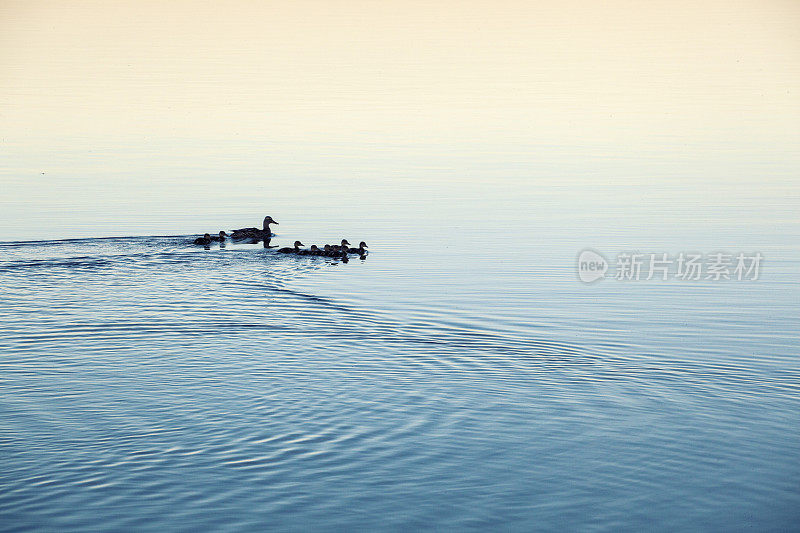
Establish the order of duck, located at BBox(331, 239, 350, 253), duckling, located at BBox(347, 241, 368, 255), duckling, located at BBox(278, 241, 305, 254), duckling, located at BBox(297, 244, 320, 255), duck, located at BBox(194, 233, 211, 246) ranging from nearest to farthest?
duck, located at BBox(331, 239, 350, 253) → duckling, located at BBox(297, 244, 320, 255) → duckling, located at BBox(278, 241, 305, 254) → duckling, located at BBox(347, 241, 368, 255) → duck, located at BBox(194, 233, 211, 246)

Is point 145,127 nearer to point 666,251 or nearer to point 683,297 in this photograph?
point 666,251

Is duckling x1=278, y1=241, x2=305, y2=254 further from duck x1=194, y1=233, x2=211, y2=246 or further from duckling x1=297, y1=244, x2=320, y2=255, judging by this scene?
duck x1=194, y1=233, x2=211, y2=246

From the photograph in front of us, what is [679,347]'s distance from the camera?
1878 cm

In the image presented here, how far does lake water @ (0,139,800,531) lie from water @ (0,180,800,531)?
5 centimetres

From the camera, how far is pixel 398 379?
16.5m

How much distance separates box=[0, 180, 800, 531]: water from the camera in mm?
11734

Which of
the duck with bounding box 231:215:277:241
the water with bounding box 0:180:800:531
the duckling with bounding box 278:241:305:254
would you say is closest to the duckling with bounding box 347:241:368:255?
the duckling with bounding box 278:241:305:254

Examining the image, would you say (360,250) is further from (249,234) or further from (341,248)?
(249,234)

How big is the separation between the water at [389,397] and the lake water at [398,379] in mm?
52

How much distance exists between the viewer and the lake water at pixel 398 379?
38.8 ft

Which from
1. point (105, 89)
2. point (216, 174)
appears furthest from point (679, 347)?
point (105, 89)

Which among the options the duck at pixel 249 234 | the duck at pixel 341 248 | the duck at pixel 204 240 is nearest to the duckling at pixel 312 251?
the duck at pixel 341 248

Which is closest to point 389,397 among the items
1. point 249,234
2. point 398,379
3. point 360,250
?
point 398,379

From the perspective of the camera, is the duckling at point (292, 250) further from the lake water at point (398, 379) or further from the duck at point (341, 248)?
the duck at point (341, 248)
